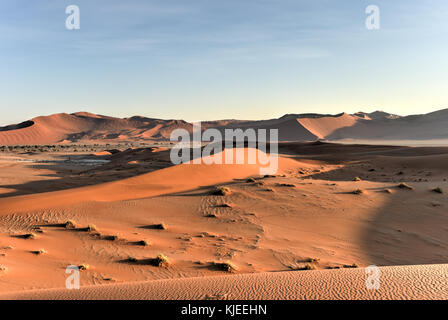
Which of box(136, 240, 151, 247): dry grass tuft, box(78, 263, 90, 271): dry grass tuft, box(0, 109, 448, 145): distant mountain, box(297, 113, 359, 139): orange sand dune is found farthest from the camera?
box(297, 113, 359, 139): orange sand dune

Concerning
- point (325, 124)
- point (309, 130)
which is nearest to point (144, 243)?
point (309, 130)

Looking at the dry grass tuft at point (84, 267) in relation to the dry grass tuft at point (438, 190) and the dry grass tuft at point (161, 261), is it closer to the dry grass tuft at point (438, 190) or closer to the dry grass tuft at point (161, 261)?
the dry grass tuft at point (161, 261)

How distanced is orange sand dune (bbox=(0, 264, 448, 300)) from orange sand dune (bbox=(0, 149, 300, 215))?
8171mm

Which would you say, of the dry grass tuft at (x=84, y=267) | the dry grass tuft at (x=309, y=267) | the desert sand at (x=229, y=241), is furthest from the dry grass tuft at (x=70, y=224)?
the dry grass tuft at (x=309, y=267)

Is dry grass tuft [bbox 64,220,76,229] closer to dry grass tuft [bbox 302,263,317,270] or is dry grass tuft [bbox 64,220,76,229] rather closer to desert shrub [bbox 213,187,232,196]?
desert shrub [bbox 213,187,232,196]

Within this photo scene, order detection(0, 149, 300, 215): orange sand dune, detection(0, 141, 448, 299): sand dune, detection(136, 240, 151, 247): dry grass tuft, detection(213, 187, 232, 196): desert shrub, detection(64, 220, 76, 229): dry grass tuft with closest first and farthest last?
detection(0, 141, 448, 299): sand dune → detection(136, 240, 151, 247): dry grass tuft → detection(64, 220, 76, 229): dry grass tuft → detection(0, 149, 300, 215): orange sand dune → detection(213, 187, 232, 196): desert shrub

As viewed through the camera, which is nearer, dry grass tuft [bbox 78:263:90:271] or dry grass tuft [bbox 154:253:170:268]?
dry grass tuft [bbox 78:263:90:271]

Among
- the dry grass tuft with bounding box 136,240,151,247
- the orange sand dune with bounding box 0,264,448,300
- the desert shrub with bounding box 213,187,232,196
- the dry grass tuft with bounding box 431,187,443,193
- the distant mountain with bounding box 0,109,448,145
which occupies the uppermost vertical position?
the distant mountain with bounding box 0,109,448,145

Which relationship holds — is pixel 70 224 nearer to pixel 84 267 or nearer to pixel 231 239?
pixel 84 267

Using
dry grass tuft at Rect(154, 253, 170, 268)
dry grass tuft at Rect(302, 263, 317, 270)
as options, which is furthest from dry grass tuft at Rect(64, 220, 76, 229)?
dry grass tuft at Rect(302, 263, 317, 270)

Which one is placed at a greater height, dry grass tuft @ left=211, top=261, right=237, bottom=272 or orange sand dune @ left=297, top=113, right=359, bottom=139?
orange sand dune @ left=297, top=113, right=359, bottom=139

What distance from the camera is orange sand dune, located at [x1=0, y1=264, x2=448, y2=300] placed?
409cm
